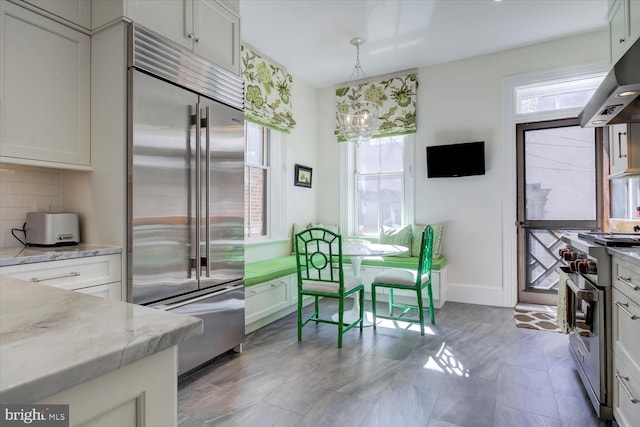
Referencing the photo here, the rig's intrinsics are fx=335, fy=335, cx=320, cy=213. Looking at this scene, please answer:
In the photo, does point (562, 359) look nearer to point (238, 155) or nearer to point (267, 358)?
point (267, 358)

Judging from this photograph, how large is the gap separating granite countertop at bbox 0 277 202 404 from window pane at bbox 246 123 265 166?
10.9 feet

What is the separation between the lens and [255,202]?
4082 mm

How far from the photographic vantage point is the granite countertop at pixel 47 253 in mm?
1569

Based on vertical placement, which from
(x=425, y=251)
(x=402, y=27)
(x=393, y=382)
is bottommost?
(x=393, y=382)

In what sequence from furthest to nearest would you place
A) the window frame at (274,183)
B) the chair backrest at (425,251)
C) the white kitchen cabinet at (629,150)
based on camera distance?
the window frame at (274,183) → the chair backrest at (425,251) → the white kitchen cabinet at (629,150)

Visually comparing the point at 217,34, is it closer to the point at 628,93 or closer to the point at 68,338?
the point at 68,338

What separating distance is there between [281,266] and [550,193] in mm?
3169

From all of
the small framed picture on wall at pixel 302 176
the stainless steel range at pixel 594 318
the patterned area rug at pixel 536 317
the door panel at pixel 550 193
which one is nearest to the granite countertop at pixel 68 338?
the stainless steel range at pixel 594 318

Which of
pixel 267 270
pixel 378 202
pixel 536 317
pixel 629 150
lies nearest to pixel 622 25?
pixel 629 150

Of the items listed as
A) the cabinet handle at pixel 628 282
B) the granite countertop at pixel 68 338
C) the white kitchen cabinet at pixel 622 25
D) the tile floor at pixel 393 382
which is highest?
the white kitchen cabinet at pixel 622 25

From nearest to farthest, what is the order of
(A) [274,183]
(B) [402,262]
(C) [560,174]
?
(C) [560,174] → (B) [402,262] → (A) [274,183]

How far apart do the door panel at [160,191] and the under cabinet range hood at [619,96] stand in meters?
2.46

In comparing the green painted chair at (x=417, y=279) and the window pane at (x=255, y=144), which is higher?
the window pane at (x=255, y=144)

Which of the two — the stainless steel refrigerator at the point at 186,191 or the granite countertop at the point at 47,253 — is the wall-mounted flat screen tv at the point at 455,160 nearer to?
the stainless steel refrigerator at the point at 186,191
